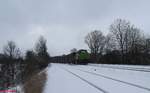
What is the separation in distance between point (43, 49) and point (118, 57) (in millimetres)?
40338

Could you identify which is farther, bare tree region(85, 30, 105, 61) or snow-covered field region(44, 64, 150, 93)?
bare tree region(85, 30, 105, 61)

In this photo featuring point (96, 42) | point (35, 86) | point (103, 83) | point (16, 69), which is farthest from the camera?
point (96, 42)

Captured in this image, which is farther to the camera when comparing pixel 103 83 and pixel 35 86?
pixel 35 86

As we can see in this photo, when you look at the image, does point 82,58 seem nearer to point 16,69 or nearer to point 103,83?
point 16,69

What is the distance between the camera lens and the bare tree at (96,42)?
8956 cm

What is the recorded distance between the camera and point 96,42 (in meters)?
91.1

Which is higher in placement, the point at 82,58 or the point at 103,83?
the point at 82,58

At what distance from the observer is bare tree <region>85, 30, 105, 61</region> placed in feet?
294

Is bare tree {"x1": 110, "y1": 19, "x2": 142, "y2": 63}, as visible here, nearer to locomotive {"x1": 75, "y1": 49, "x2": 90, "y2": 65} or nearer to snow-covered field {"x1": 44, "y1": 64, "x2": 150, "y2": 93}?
locomotive {"x1": 75, "y1": 49, "x2": 90, "y2": 65}

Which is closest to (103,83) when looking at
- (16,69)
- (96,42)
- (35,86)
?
(35,86)

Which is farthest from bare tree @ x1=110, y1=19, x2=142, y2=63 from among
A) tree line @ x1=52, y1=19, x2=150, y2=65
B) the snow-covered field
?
the snow-covered field

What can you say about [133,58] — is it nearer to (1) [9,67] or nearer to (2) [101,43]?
(1) [9,67]

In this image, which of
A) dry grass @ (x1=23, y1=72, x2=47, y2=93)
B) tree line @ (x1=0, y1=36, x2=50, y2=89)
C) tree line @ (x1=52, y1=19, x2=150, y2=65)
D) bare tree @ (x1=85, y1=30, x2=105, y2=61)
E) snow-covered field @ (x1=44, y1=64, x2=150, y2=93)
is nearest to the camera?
snow-covered field @ (x1=44, y1=64, x2=150, y2=93)

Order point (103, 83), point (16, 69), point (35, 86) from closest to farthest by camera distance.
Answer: point (103, 83)
point (35, 86)
point (16, 69)
